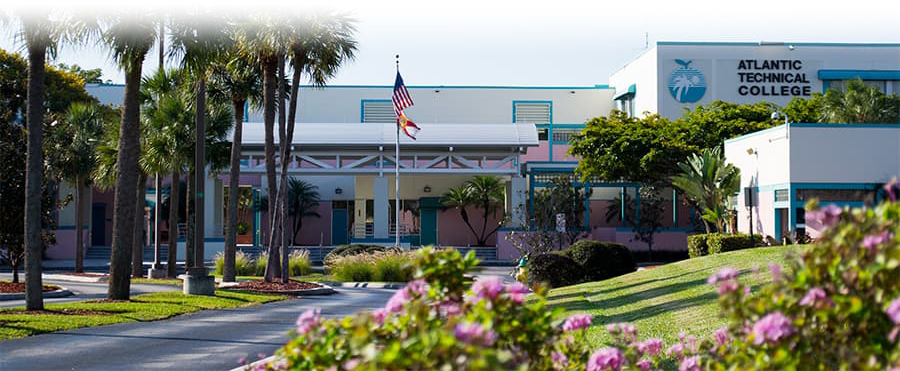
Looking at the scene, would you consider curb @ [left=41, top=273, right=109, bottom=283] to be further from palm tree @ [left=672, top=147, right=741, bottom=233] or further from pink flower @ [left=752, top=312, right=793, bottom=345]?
pink flower @ [left=752, top=312, right=793, bottom=345]

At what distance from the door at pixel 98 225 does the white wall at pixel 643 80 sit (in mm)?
31885

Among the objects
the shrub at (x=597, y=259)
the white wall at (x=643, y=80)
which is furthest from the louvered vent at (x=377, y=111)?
the shrub at (x=597, y=259)

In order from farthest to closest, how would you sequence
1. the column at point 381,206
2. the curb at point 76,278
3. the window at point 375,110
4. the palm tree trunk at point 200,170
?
1. the window at point 375,110
2. the column at point 381,206
3. the curb at point 76,278
4. the palm tree trunk at point 200,170

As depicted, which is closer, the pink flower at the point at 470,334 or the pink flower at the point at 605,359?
the pink flower at the point at 470,334

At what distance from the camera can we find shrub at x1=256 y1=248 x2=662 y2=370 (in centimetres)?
367

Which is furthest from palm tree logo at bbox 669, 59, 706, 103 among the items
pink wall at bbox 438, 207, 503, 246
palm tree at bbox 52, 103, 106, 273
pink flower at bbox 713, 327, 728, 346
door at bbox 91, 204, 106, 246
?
pink flower at bbox 713, 327, 728, 346

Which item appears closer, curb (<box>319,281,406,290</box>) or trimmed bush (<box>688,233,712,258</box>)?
curb (<box>319,281,406,290</box>)

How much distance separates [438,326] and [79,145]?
3487cm

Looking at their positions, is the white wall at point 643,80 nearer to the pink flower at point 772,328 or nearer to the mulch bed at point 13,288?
the mulch bed at point 13,288

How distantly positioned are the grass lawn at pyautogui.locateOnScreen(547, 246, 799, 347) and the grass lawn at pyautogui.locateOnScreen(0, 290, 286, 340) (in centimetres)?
755

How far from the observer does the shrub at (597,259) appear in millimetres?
29720

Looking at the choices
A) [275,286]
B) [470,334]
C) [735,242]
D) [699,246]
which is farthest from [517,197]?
[470,334]

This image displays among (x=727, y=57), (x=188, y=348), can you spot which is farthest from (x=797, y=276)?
(x=727, y=57)

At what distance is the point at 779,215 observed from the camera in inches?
1200
